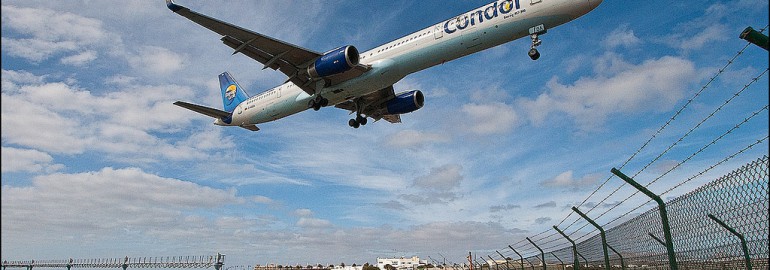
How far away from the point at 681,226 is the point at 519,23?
16.2 metres

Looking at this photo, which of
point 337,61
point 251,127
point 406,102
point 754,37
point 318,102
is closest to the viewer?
point 754,37

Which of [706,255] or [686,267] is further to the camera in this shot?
[686,267]

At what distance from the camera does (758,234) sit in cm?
675

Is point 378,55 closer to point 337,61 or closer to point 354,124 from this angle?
point 337,61

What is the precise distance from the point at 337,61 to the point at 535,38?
389 inches

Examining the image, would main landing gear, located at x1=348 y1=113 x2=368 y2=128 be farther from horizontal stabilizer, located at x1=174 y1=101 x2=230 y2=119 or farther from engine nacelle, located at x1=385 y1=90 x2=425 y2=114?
horizontal stabilizer, located at x1=174 y1=101 x2=230 y2=119

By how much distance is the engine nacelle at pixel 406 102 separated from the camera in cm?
3468

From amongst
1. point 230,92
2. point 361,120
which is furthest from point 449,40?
point 230,92

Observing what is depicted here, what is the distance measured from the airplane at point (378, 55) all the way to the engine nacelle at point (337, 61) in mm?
51

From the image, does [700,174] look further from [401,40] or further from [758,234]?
[401,40]

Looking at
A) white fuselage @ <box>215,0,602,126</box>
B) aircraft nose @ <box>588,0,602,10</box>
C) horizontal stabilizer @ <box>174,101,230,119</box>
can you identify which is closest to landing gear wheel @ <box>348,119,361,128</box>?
white fuselage @ <box>215,0,602,126</box>

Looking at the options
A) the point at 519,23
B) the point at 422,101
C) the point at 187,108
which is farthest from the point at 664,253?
the point at 187,108

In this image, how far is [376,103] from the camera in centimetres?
3616

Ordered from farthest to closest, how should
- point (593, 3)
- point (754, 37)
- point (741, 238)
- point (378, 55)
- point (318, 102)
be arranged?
point (318, 102)
point (378, 55)
point (593, 3)
point (741, 238)
point (754, 37)
